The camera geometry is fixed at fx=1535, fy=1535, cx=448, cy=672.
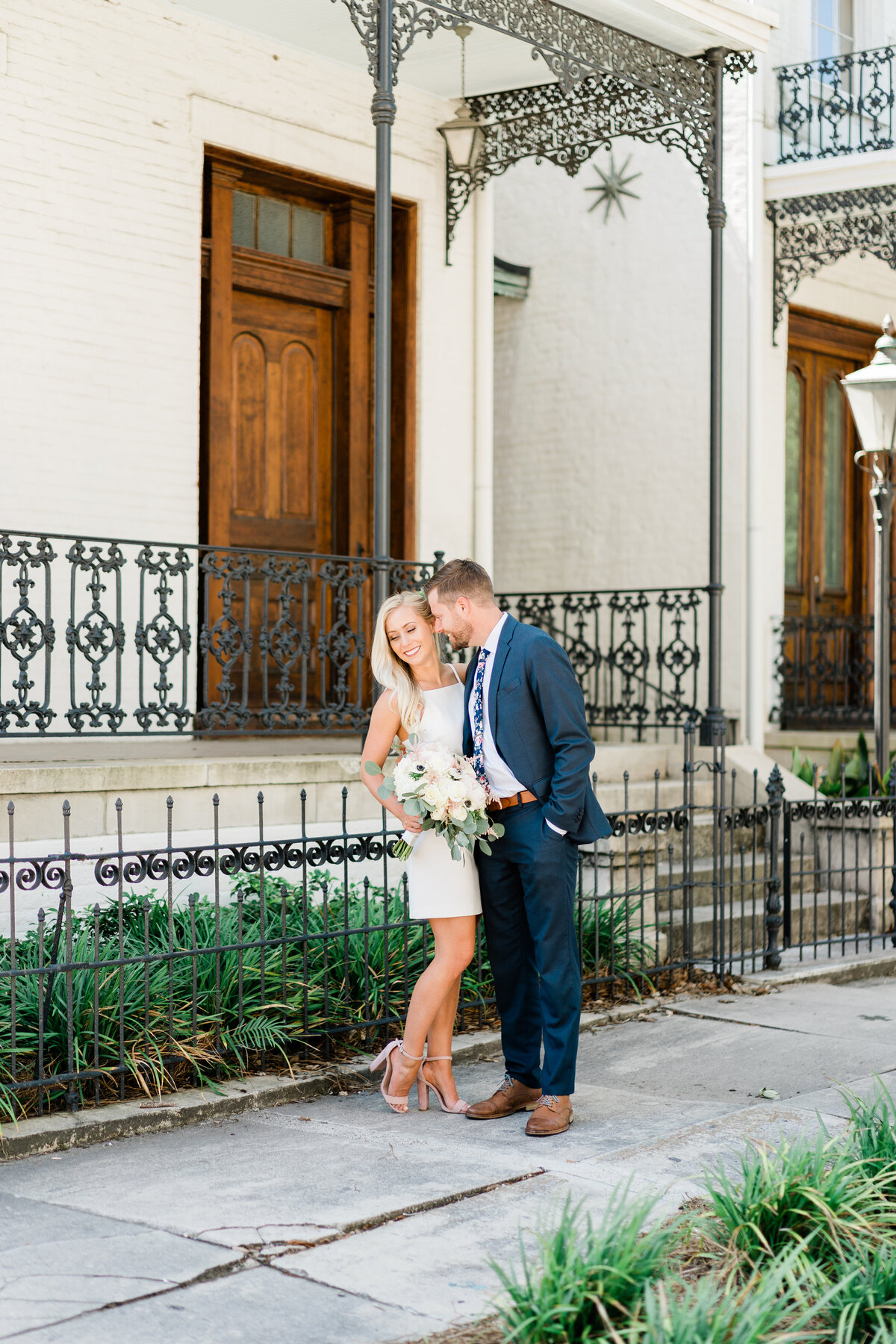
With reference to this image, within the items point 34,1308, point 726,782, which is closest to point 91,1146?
point 34,1308

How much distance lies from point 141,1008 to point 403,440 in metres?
6.00

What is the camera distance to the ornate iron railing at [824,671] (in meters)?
12.0

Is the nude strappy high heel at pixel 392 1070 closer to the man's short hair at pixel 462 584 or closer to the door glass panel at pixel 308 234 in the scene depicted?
the man's short hair at pixel 462 584

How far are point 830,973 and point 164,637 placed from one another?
3825mm

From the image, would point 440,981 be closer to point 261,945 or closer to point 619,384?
point 261,945

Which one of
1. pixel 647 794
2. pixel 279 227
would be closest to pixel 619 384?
pixel 279 227

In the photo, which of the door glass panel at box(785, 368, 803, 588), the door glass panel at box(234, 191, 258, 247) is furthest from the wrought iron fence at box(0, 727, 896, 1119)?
the door glass panel at box(785, 368, 803, 588)

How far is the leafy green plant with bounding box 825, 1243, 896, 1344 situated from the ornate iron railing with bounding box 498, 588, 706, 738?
7.32 meters

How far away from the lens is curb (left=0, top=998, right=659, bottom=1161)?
4699 mm

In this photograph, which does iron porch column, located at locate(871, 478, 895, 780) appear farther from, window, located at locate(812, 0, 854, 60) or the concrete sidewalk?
window, located at locate(812, 0, 854, 60)

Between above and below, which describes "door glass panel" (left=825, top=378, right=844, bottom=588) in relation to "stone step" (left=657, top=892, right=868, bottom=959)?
above

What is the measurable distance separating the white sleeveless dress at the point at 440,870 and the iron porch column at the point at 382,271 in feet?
8.55

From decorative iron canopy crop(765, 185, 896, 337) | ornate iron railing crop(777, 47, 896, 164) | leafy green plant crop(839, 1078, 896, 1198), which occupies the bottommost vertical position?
leafy green plant crop(839, 1078, 896, 1198)

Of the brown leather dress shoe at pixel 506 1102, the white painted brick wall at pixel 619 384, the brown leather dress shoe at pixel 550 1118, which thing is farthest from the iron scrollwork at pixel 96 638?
the white painted brick wall at pixel 619 384
